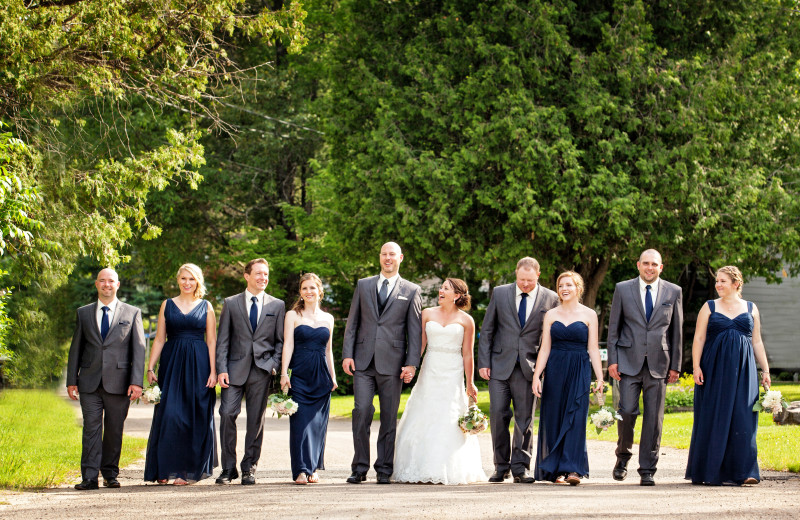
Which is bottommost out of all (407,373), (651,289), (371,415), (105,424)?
(105,424)

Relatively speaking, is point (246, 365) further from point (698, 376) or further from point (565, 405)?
point (698, 376)

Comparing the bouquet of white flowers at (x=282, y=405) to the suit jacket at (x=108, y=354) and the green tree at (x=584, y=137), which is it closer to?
the suit jacket at (x=108, y=354)

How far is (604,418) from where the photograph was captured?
32.6ft

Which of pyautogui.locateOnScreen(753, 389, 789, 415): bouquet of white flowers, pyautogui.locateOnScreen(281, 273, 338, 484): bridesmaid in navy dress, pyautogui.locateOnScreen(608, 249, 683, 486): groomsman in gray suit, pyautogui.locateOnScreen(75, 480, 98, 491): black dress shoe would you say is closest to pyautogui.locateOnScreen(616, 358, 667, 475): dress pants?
pyautogui.locateOnScreen(608, 249, 683, 486): groomsman in gray suit

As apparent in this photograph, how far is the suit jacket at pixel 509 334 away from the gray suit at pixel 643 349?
2.33 ft

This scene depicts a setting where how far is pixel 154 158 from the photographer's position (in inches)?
605

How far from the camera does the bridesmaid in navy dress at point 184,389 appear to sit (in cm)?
982

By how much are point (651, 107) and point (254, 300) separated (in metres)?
12.6

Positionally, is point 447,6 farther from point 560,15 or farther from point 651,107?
point 651,107

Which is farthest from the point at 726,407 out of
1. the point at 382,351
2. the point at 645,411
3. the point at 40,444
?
the point at 40,444

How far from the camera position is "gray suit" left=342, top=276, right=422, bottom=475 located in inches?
392

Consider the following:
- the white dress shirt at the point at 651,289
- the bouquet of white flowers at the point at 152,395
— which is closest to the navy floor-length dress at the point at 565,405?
the white dress shirt at the point at 651,289

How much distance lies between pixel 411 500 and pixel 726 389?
3.53 meters

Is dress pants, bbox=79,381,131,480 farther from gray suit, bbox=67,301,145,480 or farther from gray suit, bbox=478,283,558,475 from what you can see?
gray suit, bbox=478,283,558,475
